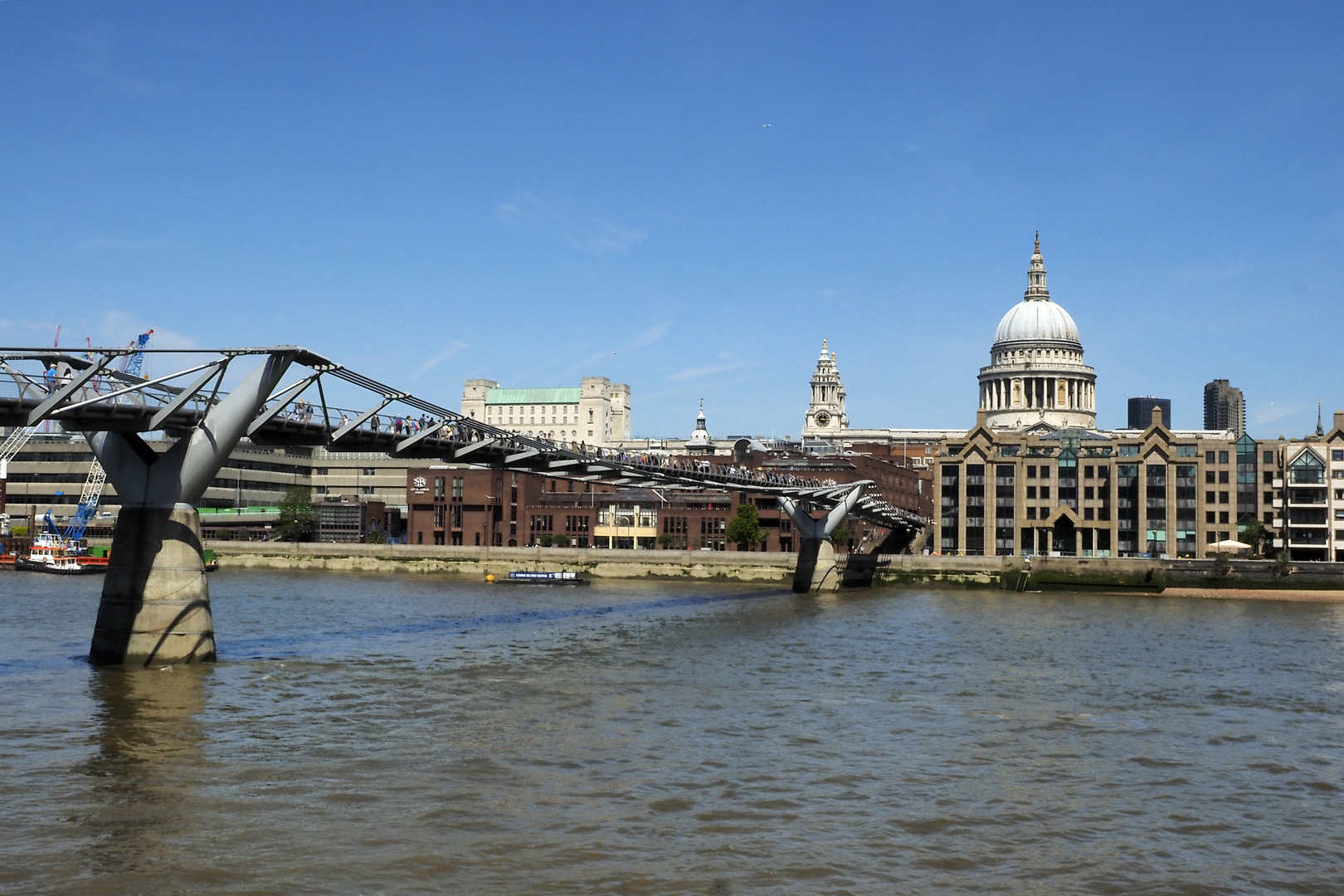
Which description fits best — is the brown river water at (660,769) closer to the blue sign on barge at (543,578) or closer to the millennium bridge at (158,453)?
the millennium bridge at (158,453)

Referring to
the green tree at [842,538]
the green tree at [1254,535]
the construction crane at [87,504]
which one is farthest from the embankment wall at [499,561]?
the green tree at [1254,535]

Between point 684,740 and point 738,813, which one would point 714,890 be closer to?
point 738,813

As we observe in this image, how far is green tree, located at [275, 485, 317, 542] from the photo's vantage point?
136m

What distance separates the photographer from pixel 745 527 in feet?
389

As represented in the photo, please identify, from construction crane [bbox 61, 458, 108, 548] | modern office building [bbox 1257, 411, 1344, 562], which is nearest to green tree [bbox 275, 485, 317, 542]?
construction crane [bbox 61, 458, 108, 548]

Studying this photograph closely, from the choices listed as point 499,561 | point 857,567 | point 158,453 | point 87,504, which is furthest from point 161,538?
point 87,504

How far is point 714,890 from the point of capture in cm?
1836

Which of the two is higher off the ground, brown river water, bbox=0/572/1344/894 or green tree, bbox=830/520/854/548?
green tree, bbox=830/520/854/548

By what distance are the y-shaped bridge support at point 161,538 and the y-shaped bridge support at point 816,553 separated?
56526mm

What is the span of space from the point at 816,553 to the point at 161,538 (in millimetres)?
60382

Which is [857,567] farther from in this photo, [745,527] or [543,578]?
[543,578]

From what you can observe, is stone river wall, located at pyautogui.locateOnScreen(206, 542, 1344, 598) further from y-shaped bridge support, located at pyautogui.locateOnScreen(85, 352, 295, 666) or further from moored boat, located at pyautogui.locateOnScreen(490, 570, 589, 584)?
y-shaped bridge support, located at pyautogui.locateOnScreen(85, 352, 295, 666)

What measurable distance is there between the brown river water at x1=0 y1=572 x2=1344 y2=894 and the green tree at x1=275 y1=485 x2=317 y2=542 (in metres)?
87.7

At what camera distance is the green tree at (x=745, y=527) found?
4668 inches
